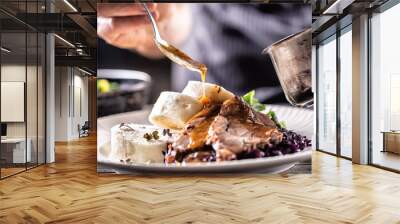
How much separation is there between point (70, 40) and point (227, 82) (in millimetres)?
5736

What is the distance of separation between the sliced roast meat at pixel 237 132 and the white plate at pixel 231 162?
198 mm

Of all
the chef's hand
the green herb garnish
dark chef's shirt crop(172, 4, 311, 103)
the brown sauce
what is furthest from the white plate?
the chef's hand

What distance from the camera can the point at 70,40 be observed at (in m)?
9.76

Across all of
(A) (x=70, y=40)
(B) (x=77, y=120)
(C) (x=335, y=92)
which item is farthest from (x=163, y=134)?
(B) (x=77, y=120)

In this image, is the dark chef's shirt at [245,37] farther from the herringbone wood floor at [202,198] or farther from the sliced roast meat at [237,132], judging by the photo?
the herringbone wood floor at [202,198]

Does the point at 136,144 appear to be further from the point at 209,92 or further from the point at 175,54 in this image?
the point at 175,54

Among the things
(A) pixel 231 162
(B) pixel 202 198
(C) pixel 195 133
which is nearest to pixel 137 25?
(C) pixel 195 133

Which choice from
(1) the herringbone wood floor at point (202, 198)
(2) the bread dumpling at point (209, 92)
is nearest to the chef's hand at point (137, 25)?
(2) the bread dumpling at point (209, 92)

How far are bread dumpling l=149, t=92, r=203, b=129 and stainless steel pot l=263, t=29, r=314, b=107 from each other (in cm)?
130

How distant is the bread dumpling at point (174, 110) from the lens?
205 inches

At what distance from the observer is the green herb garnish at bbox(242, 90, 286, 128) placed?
5508mm

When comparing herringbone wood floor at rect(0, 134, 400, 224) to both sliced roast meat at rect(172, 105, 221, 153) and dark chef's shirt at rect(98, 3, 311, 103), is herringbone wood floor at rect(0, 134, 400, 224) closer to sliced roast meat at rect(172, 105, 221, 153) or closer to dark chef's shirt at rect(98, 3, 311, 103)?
sliced roast meat at rect(172, 105, 221, 153)

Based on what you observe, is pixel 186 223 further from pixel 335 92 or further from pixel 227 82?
pixel 335 92

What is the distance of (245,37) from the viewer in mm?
5621
